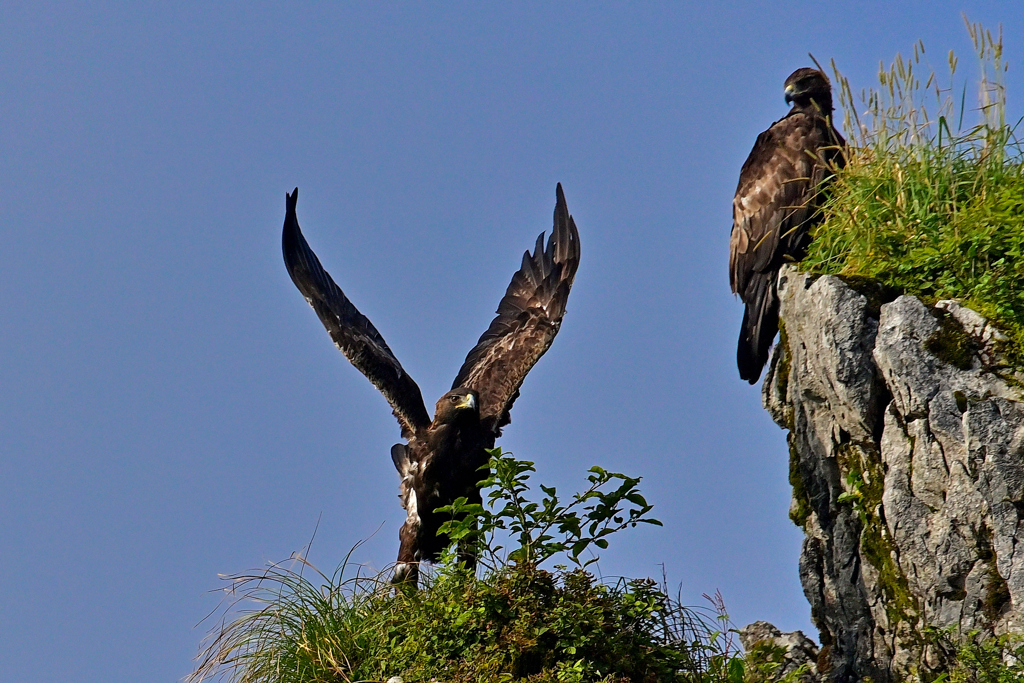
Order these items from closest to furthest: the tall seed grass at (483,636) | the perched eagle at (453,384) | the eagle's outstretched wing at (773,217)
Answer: the tall seed grass at (483,636)
the perched eagle at (453,384)
the eagle's outstretched wing at (773,217)

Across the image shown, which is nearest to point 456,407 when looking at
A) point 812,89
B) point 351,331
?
point 351,331

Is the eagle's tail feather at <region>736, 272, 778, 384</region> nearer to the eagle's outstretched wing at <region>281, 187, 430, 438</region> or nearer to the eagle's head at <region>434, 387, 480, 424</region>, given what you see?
the eagle's head at <region>434, 387, 480, 424</region>

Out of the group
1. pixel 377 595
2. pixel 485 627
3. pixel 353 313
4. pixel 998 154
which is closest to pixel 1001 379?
pixel 998 154

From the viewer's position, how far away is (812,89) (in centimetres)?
895

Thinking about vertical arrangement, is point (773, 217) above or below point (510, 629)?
above

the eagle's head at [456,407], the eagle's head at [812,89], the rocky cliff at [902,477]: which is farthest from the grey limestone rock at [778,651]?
the eagle's head at [812,89]

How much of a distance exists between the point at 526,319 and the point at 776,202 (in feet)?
7.37

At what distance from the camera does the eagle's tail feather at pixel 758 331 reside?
27.5 feet

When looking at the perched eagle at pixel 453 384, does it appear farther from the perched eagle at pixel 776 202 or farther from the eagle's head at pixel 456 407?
the perched eagle at pixel 776 202

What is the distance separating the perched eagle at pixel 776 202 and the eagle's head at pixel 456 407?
6.79 feet

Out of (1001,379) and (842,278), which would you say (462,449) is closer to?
(842,278)

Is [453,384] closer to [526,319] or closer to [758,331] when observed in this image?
[526,319]

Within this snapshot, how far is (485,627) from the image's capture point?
17.7 ft

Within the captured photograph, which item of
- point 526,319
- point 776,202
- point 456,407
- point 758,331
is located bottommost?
point 456,407
